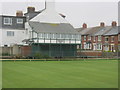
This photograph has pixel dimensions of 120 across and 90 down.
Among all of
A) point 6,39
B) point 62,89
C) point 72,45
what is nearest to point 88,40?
point 72,45

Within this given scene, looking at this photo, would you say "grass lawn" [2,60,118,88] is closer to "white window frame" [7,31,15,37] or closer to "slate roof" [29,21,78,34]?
"slate roof" [29,21,78,34]

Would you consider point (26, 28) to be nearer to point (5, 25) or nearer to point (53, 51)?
point (5, 25)

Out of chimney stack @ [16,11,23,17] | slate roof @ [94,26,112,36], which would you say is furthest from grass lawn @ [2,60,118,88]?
slate roof @ [94,26,112,36]

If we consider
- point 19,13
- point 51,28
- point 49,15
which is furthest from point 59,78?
point 19,13

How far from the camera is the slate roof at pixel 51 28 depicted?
1831 inches

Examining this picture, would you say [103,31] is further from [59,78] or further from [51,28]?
[59,78]

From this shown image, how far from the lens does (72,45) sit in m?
48.4

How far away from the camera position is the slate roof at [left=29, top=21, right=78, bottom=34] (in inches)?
1831

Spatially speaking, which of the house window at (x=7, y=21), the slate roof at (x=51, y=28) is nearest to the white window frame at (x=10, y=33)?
the house window at (x=7, y=21)

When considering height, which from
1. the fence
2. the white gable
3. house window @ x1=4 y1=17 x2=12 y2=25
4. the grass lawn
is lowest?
the grass lawn

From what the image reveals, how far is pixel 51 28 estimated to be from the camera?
48.7m

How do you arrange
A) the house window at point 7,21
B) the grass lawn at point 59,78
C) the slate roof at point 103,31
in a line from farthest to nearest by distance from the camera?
the slate roof at point 103,31, the house window at point 7,21, the grass lawn at point 59,78

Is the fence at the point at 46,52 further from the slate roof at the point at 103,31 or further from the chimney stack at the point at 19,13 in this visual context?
the slate roof at the point at 103,31

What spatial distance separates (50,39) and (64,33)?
3296 mm
